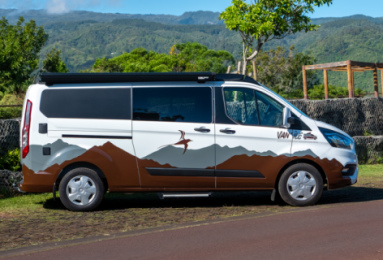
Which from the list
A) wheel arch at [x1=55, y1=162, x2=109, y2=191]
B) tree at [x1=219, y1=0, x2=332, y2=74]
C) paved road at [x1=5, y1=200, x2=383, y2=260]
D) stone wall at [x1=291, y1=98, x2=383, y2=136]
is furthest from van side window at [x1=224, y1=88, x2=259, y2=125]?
tree at [x1=219, y1=0, x2=332, y2=74]

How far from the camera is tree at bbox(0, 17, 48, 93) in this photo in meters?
35.8

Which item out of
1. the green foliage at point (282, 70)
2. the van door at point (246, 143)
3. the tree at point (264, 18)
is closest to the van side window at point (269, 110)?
the van door at point (246, 143)

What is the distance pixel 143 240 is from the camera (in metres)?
7.60

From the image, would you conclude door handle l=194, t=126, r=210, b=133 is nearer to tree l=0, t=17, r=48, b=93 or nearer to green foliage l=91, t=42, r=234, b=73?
tree l=0, t=17, r=48, b=93

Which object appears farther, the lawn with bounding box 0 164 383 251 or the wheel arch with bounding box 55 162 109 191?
the wheel arch with bounding box 55 162 109 191

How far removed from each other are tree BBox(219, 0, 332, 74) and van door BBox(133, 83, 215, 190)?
52.7 ft

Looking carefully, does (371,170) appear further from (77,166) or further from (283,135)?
(77,166)

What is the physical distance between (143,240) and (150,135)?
2678mm

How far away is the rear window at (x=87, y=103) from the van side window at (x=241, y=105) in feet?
5.27

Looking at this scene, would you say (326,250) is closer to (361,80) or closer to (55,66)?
(55,66)

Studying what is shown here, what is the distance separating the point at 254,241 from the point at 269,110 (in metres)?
3.30

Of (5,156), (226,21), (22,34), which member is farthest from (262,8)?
(22,34)

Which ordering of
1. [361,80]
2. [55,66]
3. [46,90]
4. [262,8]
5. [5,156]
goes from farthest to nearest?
1. [361,80]
2. [55,66]
3. [262,8]
4. [5,156]
5. [46,90]

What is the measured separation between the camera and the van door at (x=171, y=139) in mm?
9969
